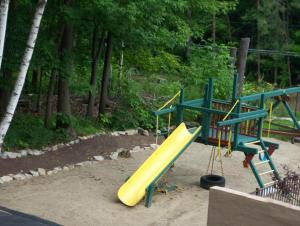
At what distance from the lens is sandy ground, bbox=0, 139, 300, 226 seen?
24.3ft

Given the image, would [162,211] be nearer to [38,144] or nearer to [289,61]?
[38,144]

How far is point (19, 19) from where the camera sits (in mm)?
9703

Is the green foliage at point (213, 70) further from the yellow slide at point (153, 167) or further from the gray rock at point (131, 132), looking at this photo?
the yellow slide at point (153, 167)

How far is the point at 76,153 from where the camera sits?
10539 mm

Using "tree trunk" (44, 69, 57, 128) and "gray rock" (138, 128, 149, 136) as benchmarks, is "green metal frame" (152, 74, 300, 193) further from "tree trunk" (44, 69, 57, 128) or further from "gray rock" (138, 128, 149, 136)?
"gray rock" (138, 128, 149, 136)

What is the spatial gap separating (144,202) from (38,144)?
3.03 m

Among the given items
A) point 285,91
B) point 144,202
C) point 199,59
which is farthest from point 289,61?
point 144,202

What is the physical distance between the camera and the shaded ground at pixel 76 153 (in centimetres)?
930

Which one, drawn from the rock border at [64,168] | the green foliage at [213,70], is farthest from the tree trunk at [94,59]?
the green foliage at [213,70]

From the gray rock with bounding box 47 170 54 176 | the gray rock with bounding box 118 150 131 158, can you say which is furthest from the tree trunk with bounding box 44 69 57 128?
the gray rock with bounding box 47 170 54 176

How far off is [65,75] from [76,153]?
1.47 m

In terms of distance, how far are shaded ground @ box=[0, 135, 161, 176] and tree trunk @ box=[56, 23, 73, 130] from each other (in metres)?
0.60

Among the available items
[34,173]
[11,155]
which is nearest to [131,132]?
[11,155]

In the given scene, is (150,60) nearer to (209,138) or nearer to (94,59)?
(94,59)
